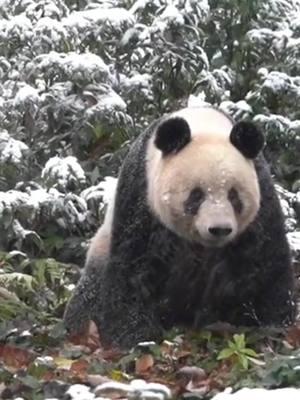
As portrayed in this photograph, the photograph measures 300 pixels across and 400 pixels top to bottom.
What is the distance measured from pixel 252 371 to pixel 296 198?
428cm

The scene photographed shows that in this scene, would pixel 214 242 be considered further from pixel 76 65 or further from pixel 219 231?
pixel 76 65

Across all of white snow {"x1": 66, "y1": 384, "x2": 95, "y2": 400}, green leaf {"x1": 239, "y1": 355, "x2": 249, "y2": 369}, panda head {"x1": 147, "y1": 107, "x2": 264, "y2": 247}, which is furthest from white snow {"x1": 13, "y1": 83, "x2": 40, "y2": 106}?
white snow {"x1": 66, "y1": 384, "x2": 95, "y2": 400}

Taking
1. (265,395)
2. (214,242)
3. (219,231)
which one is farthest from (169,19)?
(265,395)

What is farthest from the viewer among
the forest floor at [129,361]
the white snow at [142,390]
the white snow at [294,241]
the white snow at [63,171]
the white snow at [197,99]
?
the white snow at [197,99]

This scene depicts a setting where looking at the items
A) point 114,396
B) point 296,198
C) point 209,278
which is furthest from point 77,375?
point 296,198

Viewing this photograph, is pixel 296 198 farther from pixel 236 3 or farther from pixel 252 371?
pixel 252 371

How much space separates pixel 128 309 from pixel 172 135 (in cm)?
96

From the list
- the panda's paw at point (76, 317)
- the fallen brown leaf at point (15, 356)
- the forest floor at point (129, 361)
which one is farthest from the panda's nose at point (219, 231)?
the panda's paw at point (76, 317)

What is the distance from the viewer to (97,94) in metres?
9.32

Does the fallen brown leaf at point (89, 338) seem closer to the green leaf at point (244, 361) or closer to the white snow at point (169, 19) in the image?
the green leaf at point (244, 361)

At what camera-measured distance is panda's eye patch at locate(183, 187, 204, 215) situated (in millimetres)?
6180

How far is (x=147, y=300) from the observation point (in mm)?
6469

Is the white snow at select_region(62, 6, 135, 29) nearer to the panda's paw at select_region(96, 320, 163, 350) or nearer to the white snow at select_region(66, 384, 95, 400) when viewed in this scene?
the panda's paw at select_region(96, 320, 163, 350)

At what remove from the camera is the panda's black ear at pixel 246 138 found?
6.27m
